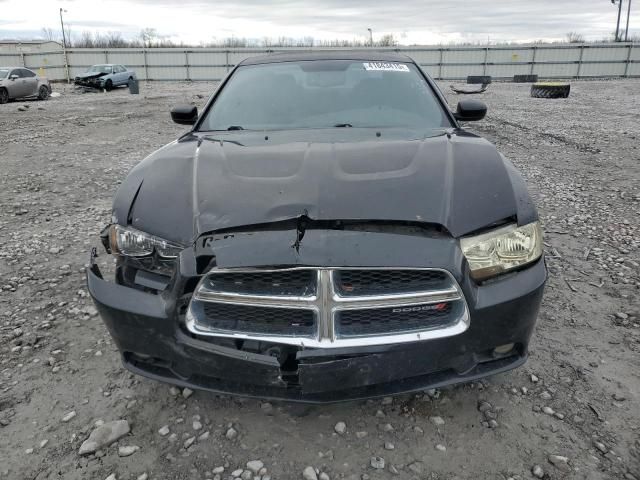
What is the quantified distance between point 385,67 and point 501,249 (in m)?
2.13

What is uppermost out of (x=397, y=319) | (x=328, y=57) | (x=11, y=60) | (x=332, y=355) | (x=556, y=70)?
(x=11, y=60)

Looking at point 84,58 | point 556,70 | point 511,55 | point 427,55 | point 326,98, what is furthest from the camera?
point 84,58

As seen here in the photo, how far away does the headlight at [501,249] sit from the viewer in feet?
6.11

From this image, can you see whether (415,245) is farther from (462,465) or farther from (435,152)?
(462,465)

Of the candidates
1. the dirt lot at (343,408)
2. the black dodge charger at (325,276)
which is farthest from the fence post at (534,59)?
the black dodge charger at (325,276)

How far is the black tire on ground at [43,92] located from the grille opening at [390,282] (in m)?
22.3

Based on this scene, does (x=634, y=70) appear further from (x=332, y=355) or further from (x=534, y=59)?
(x=332, y=355)

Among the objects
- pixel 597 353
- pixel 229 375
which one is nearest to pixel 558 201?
pixel 597 353

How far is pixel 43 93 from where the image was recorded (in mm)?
20109

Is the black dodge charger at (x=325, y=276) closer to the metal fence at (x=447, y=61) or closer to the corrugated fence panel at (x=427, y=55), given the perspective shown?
the metal fence at (x=447, y=61)

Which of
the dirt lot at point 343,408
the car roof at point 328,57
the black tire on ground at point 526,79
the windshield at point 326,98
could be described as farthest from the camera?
the black tire on ground at point 526,79

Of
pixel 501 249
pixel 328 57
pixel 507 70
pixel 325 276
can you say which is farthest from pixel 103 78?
pixel 501 249

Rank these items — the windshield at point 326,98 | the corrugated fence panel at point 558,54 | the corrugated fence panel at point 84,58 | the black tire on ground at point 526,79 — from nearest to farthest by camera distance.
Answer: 1. the windshield at point 326,98
2. the black tire on ground at point 526,79
3. the corrugated fence panel at point 558,54
4. the corrugated fence panel at point 84,58

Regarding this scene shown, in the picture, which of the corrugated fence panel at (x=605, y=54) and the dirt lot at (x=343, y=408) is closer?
the dirt lot at (x=343, y=408)
